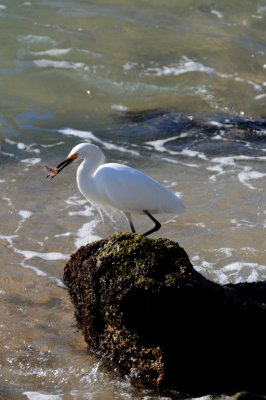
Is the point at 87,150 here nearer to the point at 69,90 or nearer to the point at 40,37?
the point at 69,90

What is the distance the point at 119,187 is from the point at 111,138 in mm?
3023

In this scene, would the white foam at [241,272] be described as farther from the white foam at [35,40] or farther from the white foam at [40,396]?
the white foam at [35,40]

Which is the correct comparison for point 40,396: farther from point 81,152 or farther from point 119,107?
point 119,107

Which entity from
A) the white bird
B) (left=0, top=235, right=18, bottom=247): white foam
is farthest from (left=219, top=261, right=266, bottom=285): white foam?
(left=0, top=235, right=18, bottom=247): white foam

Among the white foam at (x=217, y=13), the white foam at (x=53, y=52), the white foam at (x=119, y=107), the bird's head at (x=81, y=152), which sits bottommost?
the white foam at (x=119, y=107)

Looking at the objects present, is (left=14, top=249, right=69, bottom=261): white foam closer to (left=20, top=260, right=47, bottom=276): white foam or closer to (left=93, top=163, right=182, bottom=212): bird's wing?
(left=20, top=260, right=47, bottom=276): white foam

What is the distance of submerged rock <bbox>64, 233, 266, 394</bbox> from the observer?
13.9 ft

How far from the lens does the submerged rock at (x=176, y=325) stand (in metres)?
4.23

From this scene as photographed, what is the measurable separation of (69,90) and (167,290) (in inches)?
284

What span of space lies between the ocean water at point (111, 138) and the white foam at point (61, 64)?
2 cm

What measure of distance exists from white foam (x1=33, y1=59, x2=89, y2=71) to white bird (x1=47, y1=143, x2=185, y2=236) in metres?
5.59

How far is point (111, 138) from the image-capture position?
30.5 ft

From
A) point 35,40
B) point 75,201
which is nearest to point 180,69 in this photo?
point 35,40

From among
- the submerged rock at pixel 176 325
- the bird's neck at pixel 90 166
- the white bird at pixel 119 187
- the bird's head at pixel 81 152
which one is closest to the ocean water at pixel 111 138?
the submerged rock at pixel 176 325
